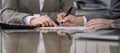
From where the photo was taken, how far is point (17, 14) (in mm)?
997

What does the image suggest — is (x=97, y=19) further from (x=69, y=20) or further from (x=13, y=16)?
(x=13, y=16)

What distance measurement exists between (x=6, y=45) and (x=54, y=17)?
0.26m

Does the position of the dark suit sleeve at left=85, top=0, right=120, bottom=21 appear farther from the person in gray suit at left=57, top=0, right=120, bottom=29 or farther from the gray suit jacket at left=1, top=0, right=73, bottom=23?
the gray suit jacket at left=1, top=0, right=73, bottom=23

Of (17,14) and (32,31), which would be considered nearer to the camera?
(32,31)

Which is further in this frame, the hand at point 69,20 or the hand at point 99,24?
the hand at point 69,20

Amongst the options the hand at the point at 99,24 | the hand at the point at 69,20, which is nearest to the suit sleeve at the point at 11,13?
the hand at the point at 69,20

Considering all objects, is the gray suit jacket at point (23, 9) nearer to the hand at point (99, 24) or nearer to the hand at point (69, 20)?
the hand at point (69, 20)

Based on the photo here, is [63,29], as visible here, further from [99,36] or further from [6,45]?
[6,45]

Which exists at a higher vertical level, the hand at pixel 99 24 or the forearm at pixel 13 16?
the forearm at pixel 13 16

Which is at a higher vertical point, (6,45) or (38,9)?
(38,9)

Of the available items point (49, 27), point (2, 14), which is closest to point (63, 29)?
point (49, 27)

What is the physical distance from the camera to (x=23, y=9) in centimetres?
103

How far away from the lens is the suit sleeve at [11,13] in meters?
0.99

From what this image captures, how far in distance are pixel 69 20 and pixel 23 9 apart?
0.73ft
